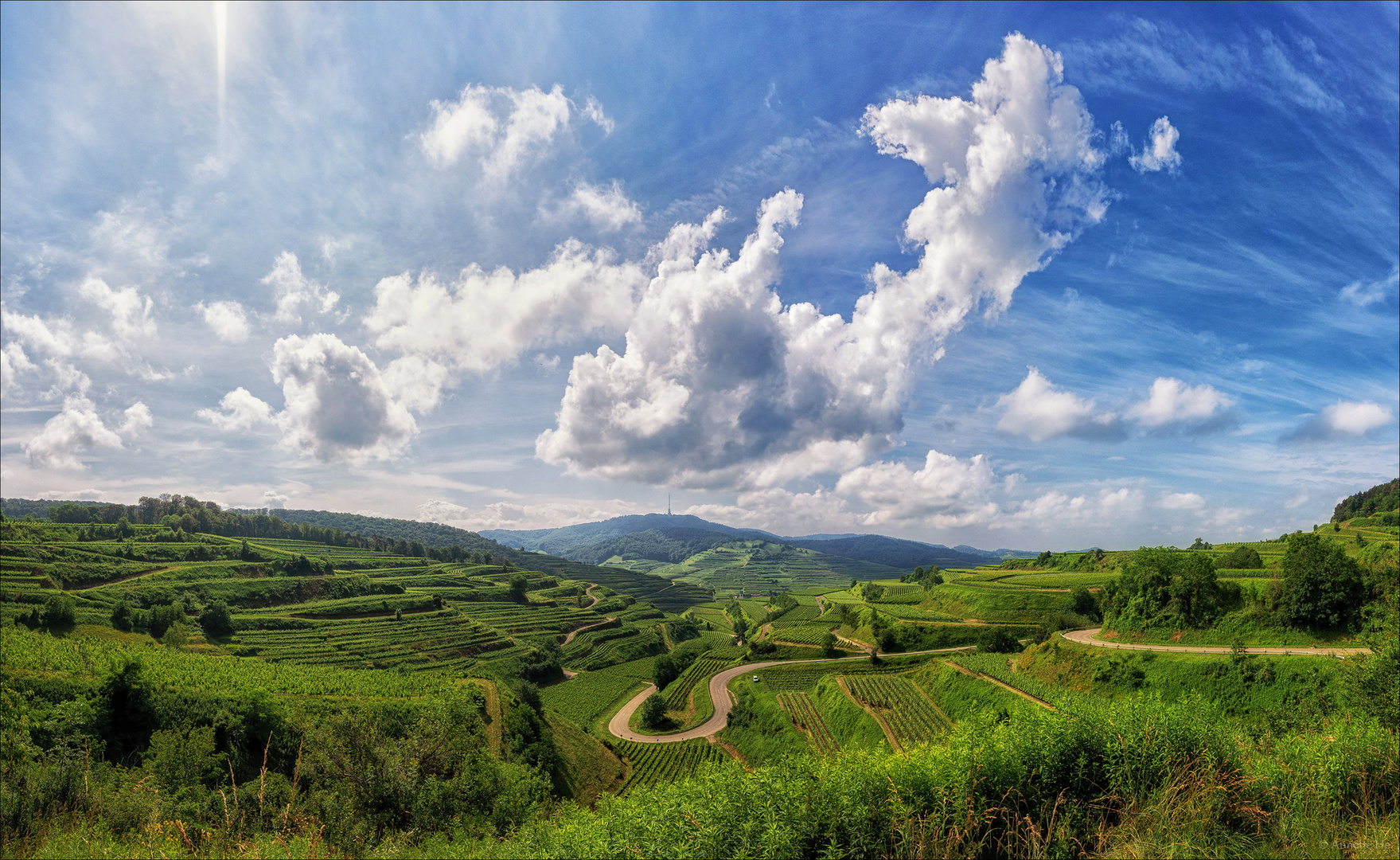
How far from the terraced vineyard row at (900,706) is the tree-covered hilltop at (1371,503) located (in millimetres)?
123733

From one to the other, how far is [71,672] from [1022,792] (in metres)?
70.7

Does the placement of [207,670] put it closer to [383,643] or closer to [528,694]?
[528,694]

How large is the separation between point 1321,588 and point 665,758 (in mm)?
69788

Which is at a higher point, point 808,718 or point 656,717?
point 808,718

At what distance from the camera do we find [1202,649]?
50.1 metres

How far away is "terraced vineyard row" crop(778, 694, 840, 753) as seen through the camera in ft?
196

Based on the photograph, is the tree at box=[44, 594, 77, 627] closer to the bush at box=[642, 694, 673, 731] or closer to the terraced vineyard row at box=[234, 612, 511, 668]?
the terraced vineyard row at box=[234, 612, 511, 668]

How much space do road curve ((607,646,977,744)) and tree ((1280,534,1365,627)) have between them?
144 feet

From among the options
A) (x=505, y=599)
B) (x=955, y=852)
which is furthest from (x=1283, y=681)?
(x=505, y=599)

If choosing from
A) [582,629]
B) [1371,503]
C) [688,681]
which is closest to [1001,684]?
[688,681]

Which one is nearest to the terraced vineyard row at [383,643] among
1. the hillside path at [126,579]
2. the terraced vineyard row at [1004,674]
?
the hillside path at [126,579]

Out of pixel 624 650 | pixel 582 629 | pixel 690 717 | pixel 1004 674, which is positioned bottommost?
pixel 624 650

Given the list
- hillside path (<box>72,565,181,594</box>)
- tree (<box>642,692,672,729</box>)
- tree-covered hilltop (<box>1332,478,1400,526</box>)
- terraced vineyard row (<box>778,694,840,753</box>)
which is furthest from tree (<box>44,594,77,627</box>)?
tree-covered hilltop (<box>1332,478,1400,526</box>)

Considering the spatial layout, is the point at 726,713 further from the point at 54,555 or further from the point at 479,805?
the point at 54,555
